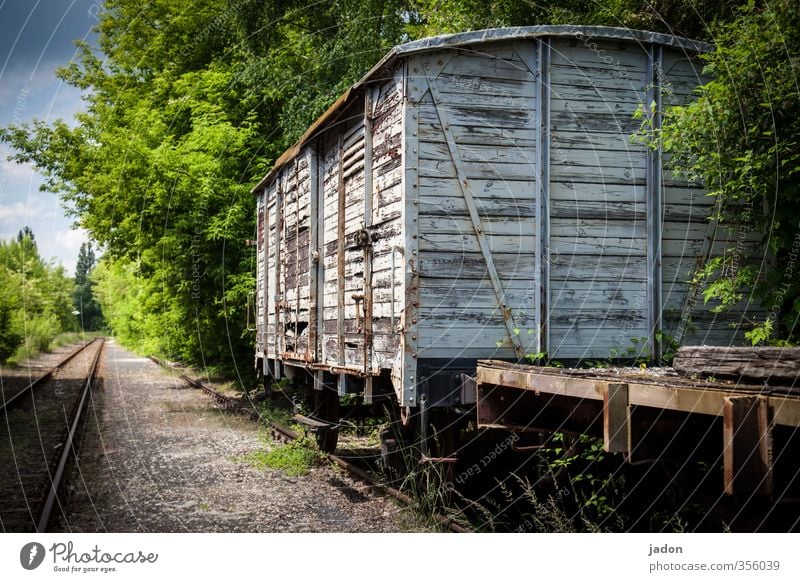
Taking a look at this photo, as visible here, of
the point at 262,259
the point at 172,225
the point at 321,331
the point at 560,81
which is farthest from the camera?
the point at 172,225

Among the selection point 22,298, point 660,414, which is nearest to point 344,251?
point 660,414

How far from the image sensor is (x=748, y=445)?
334 cm

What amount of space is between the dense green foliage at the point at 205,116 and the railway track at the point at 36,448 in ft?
11.9

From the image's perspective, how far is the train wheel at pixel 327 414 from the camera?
10.1 m

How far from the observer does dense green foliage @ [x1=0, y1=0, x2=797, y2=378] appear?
48.6ft

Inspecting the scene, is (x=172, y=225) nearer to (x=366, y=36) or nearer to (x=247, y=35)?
(x=247, y=35)

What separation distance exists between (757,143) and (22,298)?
1871 cm

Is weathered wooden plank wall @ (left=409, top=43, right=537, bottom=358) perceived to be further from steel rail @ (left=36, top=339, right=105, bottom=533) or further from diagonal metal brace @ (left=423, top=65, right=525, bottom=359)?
steel rail @ (left=36, top=339, right=105, bottom=533)

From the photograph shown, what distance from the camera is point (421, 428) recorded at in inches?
260

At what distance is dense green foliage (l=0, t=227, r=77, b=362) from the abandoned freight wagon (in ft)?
10.4

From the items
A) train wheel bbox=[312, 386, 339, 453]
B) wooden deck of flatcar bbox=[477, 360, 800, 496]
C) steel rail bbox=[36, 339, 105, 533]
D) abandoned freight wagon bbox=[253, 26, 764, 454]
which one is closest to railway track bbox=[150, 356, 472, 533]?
train wheel bbox=[312, 386, 339, 453]

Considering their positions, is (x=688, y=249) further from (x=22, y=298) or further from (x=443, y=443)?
(x=22, y=298)

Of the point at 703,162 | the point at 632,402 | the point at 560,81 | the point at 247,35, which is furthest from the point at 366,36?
the point at 632,402

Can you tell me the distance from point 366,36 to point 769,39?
1004 cm
